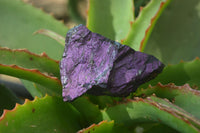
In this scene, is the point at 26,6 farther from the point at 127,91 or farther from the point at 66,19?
the point at 66,19

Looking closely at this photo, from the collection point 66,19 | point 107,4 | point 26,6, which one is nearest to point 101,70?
point 107,4

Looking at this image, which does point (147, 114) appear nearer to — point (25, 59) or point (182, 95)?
point (182, 95)

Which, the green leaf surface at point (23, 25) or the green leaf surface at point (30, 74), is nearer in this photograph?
the green leaf surface at point (30, 74)

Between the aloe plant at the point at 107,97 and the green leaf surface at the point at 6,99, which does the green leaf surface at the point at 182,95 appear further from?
the green leaf surface at the point at 6,99

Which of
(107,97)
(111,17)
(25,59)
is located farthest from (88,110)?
(111,17)

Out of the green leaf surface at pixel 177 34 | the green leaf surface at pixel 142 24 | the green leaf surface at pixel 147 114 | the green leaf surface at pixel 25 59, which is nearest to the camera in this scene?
the green leaf surface at pixel 147 114

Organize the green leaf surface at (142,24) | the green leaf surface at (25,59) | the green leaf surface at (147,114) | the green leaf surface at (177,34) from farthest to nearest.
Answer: the green leaf surface at (177,34) → the green leaf surface at (142,24) → the green leaf surface at (25,59) → the green leaf surface at (147,114)

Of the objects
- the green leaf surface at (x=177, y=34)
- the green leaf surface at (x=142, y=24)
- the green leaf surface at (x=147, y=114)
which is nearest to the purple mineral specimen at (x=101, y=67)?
the green leaf surface at (x=147, y=114)
